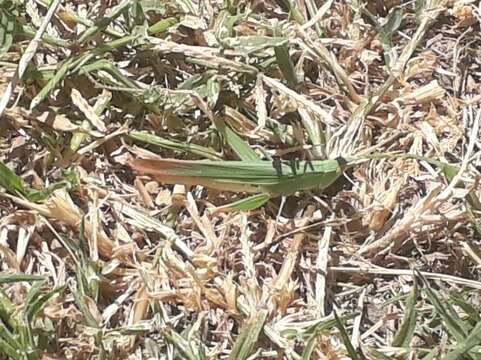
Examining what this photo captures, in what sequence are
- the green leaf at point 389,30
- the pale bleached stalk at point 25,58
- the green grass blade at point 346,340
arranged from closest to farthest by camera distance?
the green grass blade at point 346,340 → the pale bleached stalk at point 25,58 → the green leaf at point 389,30

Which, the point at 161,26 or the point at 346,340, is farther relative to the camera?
the point at 161,26

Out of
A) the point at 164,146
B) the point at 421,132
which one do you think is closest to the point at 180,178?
the point at 164,146

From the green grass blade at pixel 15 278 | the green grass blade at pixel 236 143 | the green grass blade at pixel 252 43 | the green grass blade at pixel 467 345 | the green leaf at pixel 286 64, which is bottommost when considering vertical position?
the green grass blade at pixel 467 345

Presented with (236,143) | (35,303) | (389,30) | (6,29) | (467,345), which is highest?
(6,29)

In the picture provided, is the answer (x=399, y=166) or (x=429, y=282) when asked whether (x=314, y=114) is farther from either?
(x=429, y=282)

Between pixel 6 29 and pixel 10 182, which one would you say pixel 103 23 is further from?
pixel 10 182

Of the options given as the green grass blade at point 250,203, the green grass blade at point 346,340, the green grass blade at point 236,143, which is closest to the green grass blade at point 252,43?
the green grass blade at point 236,143

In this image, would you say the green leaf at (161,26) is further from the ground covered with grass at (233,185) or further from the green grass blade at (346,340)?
the green grass blade at (346,340)

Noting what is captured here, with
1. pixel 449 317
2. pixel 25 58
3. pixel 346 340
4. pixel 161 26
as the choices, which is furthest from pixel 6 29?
pixel 449 317

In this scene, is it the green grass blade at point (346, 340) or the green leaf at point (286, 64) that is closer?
the green grass blade at point (346, 340)
